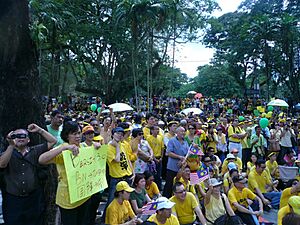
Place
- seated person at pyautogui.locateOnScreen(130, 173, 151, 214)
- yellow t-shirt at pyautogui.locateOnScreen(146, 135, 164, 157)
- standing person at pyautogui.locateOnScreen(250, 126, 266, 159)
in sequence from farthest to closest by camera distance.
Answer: standing person at pyautogui.locateOnScreen(250, 126, 266, 159), yellow t-shirt at pyautogui.locateOnScreen(146, 135, 164, 157), seated person at pyautogui.locateOnScreen(130, 173, 151, 214)

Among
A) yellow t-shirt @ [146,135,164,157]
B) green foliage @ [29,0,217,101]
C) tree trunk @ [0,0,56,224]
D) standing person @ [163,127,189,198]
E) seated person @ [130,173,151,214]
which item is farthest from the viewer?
green foliage @ [29,0,217,101]

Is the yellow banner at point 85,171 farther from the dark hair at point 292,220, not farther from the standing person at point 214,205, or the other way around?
the standing person at point 214,205

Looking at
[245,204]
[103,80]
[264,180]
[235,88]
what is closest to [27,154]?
[245,204]

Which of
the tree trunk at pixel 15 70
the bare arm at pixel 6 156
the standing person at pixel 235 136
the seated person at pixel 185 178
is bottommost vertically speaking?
the seated person at pixel 185 178

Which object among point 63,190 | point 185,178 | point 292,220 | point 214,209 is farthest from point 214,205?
point 292,220

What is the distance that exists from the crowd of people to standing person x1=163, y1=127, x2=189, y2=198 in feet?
0.06

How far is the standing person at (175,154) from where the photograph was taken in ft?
22.9

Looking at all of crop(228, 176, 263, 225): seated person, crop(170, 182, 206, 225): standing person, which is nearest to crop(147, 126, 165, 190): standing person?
crop(228, 176, 263, 225): seated person

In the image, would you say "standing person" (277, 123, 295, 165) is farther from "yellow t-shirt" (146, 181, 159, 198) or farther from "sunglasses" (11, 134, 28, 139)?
"sunglasses" (11, 134, 28, 139)

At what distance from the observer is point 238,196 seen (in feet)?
21.3

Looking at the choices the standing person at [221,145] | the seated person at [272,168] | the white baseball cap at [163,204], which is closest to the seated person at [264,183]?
the seated person at [272,168]

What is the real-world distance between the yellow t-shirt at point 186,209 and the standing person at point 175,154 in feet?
4.26

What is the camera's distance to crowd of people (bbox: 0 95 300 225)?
151 inches

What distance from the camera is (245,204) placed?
21.3 feet
